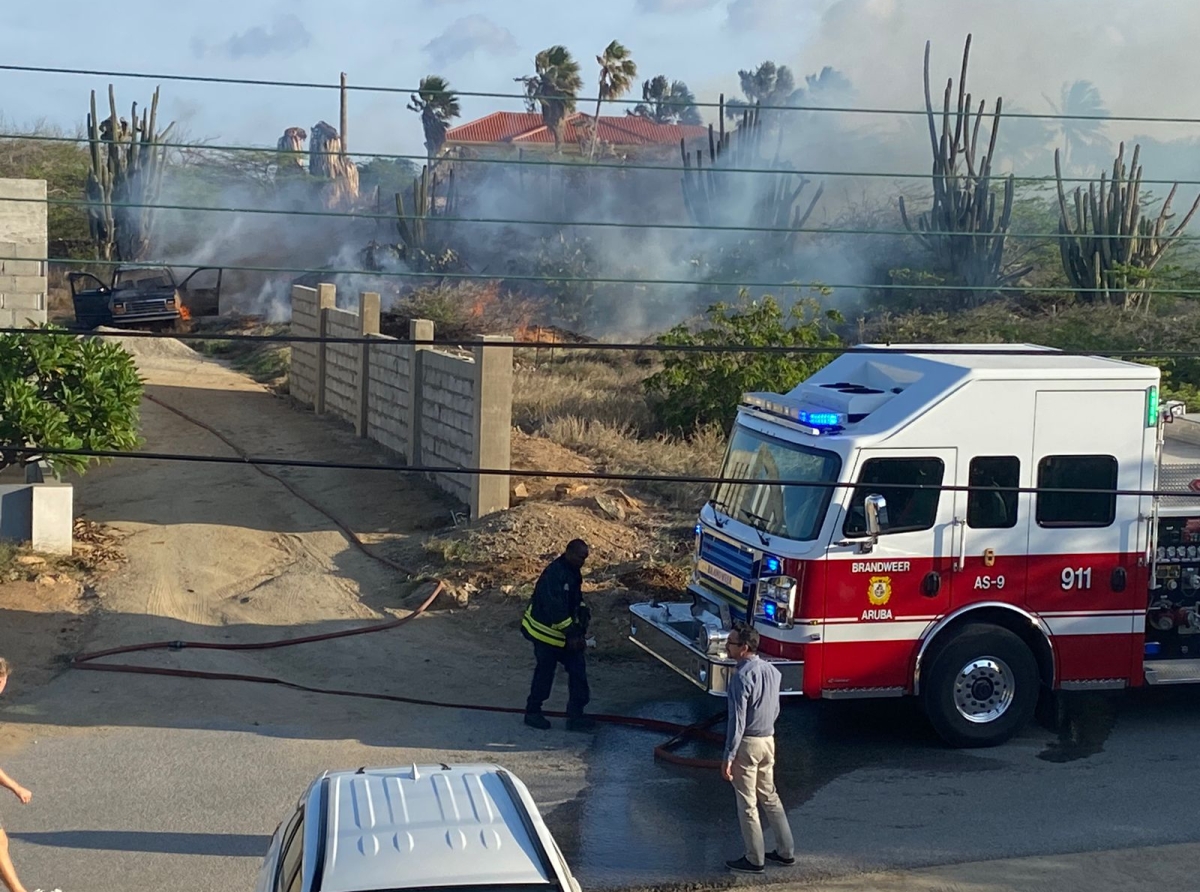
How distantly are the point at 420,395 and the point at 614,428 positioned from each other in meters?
3.27

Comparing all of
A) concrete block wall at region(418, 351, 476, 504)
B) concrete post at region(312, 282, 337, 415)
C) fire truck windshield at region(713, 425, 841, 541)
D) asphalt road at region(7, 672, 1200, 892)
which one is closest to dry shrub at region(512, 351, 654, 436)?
concrete block wall at region(418, 351, 476, 504)

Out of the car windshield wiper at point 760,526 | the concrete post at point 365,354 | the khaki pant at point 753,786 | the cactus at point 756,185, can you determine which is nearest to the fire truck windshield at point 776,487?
the car windshield wiper at point 760,526

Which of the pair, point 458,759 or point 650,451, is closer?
point 458,759

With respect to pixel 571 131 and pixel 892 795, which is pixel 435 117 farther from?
pixel 892 795

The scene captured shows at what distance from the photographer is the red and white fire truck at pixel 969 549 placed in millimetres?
9320

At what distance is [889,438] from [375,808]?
18.1 feet

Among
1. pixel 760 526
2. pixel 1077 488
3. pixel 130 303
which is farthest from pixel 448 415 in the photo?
pixel 130 303

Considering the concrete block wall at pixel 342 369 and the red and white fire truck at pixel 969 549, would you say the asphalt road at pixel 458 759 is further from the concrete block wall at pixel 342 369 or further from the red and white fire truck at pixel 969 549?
the concrete block wall at pixel 342 369

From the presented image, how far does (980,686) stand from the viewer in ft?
31.4

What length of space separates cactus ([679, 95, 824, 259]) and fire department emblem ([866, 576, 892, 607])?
87.6 ft

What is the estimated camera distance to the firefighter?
988cm

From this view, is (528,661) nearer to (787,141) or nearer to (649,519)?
(649,519)

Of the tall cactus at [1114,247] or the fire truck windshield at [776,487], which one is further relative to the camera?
the tall cactus at [1114,247]

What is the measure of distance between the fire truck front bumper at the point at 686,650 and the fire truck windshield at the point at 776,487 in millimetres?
889
